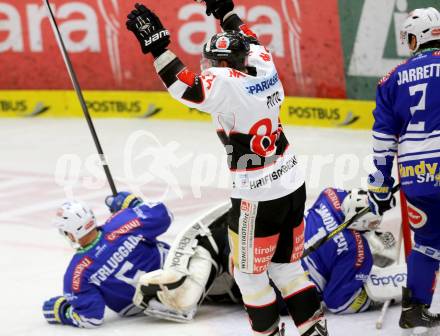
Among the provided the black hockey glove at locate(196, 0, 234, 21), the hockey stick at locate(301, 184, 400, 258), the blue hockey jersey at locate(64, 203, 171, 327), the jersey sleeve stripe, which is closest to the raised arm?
the jersey sleeve stripe

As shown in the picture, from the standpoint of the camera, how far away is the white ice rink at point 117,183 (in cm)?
601

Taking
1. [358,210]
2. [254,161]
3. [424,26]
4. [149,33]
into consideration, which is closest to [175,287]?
[358,210]

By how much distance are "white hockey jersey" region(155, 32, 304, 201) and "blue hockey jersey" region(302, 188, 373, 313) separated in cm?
80

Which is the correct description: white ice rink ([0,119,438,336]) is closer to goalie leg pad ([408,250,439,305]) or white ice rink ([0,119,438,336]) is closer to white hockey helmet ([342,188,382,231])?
goalie leg pad ([408,250,439,305])

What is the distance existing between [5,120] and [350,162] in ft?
16.0

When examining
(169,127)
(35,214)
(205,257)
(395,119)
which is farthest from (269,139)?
(169,127)

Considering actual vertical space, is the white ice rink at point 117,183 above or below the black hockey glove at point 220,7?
below

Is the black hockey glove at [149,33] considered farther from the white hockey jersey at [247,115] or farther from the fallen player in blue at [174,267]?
the fallen player in blue at [174,267]

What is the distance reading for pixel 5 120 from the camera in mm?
12352

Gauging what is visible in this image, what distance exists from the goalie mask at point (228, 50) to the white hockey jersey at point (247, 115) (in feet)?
0.22

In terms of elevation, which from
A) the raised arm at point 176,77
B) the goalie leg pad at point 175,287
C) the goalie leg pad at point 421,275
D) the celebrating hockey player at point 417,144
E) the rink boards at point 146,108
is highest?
the raised arm at point 176,77

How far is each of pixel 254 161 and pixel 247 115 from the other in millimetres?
259

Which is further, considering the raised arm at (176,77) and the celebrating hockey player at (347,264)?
the celebrating hockey player at (347,264)

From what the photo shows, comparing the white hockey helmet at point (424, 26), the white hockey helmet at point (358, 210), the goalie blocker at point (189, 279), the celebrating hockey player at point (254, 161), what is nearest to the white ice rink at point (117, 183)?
the goalie blocker at point (189, 279)
